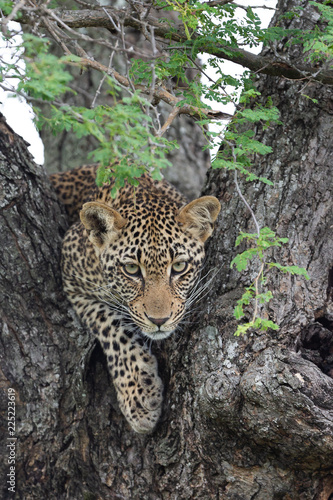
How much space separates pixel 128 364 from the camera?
16.1 feet

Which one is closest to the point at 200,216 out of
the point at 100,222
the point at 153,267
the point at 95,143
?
the point at 153,267

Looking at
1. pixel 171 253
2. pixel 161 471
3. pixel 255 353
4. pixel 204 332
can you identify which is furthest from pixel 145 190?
pixel 161 471

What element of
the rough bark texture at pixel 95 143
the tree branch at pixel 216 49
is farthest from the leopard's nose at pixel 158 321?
the rough bark texture at pixel 95 143

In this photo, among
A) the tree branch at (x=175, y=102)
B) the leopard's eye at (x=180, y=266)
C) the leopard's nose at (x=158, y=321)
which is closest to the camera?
the tree branch at (x=175, y=102)

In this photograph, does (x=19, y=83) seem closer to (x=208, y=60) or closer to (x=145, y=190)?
(x=208, y=60)

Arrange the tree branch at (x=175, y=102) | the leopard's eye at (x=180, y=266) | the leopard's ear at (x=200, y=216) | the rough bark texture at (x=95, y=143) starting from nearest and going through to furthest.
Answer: the tree branch at (x=175, y=102) < the leopard's ear at (x=200, y=216) < the leopard's eye at (x=180, y=266) < the rough bark texture at (x=95, y=143)

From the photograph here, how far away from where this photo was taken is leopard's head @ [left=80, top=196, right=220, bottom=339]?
4.73 metres

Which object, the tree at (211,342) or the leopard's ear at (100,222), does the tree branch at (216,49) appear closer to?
the tree at (211,342)

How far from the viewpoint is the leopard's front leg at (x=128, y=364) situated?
4617 millimetres

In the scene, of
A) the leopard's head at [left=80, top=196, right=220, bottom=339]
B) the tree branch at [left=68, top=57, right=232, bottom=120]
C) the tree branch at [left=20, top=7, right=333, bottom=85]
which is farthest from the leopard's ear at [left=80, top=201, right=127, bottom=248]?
the tree branch at [left=20, top=7, right=333, bottom=85]

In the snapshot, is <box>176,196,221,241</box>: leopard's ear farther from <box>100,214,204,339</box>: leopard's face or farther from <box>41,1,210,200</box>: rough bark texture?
<box>41,1,210,200</box>: rough bark texture

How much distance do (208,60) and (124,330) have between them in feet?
7.61

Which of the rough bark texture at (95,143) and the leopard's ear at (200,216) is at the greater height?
the rough bark texture at (95,143)

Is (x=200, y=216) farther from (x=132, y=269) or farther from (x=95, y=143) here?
(x=95, y=143)
